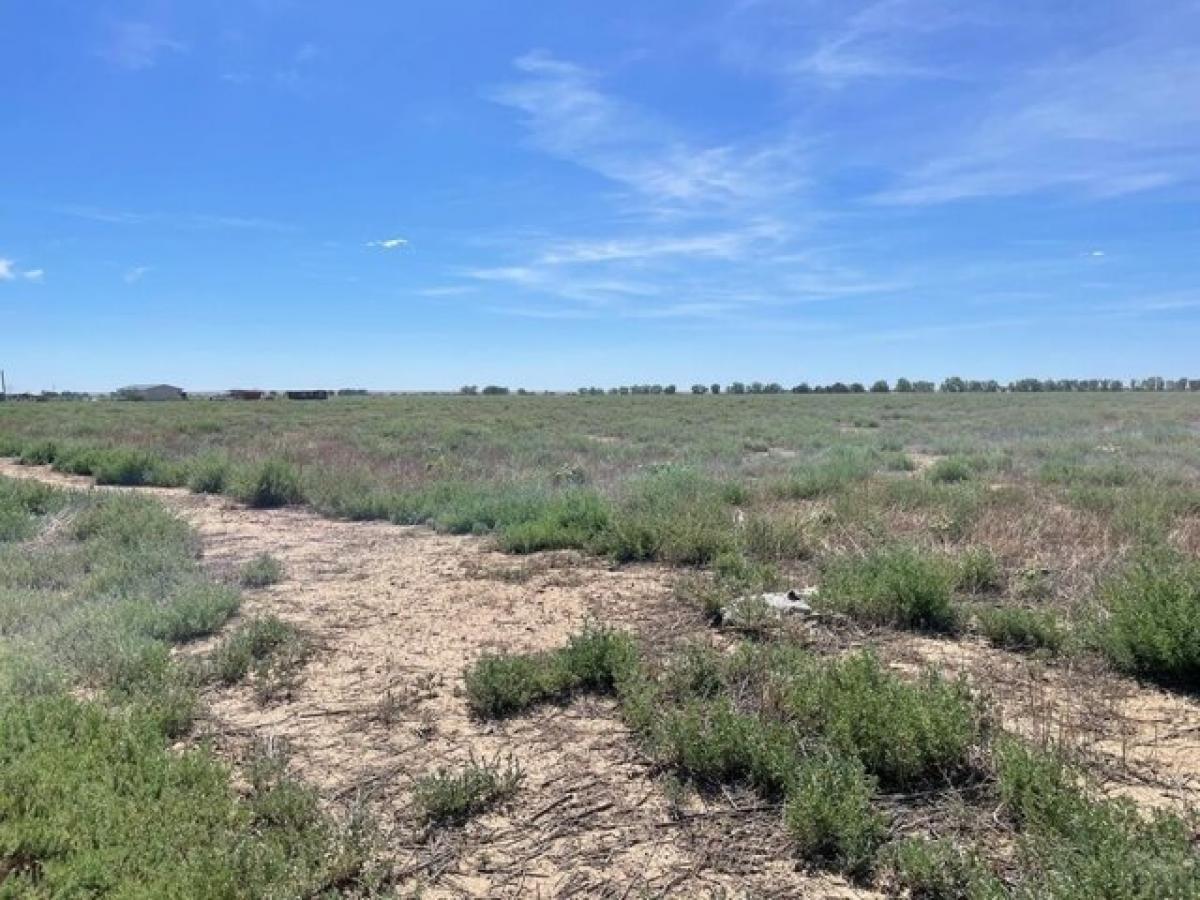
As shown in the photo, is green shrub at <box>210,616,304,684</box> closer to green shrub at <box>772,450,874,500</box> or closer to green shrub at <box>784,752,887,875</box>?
green shrub at <box>784,752,887,875</box>

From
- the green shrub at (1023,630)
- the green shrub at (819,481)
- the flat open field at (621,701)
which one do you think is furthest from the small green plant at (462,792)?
the green shrub at (819,481)

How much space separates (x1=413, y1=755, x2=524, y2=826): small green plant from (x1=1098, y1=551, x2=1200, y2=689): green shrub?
3.98 meters

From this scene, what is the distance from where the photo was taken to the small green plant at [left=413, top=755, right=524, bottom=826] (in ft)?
13.1

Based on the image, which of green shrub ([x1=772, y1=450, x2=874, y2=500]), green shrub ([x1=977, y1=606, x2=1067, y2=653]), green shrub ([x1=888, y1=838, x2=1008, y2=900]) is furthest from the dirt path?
green shrub ([x1=772, y1=450, x2=874, y2=500])

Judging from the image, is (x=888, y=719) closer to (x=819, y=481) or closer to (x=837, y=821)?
(x=837, y=821)

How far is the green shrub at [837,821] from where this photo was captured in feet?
11.6

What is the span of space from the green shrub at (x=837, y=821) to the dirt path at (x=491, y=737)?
0.11 m

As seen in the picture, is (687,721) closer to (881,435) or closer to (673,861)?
(673,861)

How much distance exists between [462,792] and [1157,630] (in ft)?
14.4

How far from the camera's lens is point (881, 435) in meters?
29.8

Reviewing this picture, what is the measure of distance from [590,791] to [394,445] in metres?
19.7

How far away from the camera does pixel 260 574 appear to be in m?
8.61

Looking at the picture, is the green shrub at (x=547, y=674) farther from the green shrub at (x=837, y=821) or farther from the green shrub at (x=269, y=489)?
the green shrub at (x=269, y=489)

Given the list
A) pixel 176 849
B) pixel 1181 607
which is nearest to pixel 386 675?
pixel 176 849
